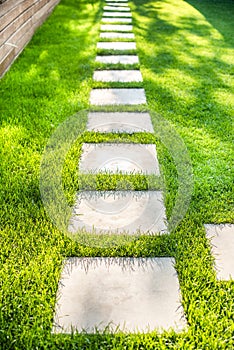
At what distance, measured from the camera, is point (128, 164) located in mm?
2408

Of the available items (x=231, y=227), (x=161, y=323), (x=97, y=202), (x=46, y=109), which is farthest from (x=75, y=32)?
(x=161, y=323)

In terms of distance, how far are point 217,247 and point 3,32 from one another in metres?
2.95

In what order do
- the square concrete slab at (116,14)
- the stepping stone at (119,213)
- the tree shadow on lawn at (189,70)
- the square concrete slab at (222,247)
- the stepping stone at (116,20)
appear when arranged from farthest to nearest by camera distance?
the square concrete slab at (116,14) < the stepping stone at (116,20) < the tree shadow on lawn at (189,70) < the stepping stone at (119,213) < the square concrete slab at (222,247)

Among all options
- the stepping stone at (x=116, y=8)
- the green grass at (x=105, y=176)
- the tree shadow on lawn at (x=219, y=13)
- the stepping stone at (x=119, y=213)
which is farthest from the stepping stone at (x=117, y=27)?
the stepping stone at (x=119, y=213)

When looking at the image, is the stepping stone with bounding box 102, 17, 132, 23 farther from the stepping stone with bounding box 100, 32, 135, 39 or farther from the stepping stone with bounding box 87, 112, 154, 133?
the stepping stone with bounding box 87, 112, 154, 133

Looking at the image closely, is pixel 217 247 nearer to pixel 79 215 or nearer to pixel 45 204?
pixel 79 215

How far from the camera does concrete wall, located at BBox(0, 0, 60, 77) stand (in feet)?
11.9

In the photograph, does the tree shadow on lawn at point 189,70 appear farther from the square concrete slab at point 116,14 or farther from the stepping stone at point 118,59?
the square concrete slab at point 116,14

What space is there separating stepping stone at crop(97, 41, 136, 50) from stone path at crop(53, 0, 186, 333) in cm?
189

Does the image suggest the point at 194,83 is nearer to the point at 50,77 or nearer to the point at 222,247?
the point at 50,77

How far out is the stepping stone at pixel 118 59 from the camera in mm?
4207

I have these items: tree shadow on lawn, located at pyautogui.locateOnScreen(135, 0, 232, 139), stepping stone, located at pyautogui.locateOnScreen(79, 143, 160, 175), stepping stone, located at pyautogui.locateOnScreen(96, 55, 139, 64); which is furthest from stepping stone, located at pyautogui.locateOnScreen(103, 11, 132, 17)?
stepping stone, located at pyautogui.locateOnScreen(79, 143, 160, 175)

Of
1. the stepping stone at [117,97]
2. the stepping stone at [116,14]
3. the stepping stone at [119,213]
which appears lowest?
the stepping stone at [119,213]

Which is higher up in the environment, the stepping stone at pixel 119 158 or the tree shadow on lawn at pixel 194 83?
the tree shadow on lawn at pixel 194 83
